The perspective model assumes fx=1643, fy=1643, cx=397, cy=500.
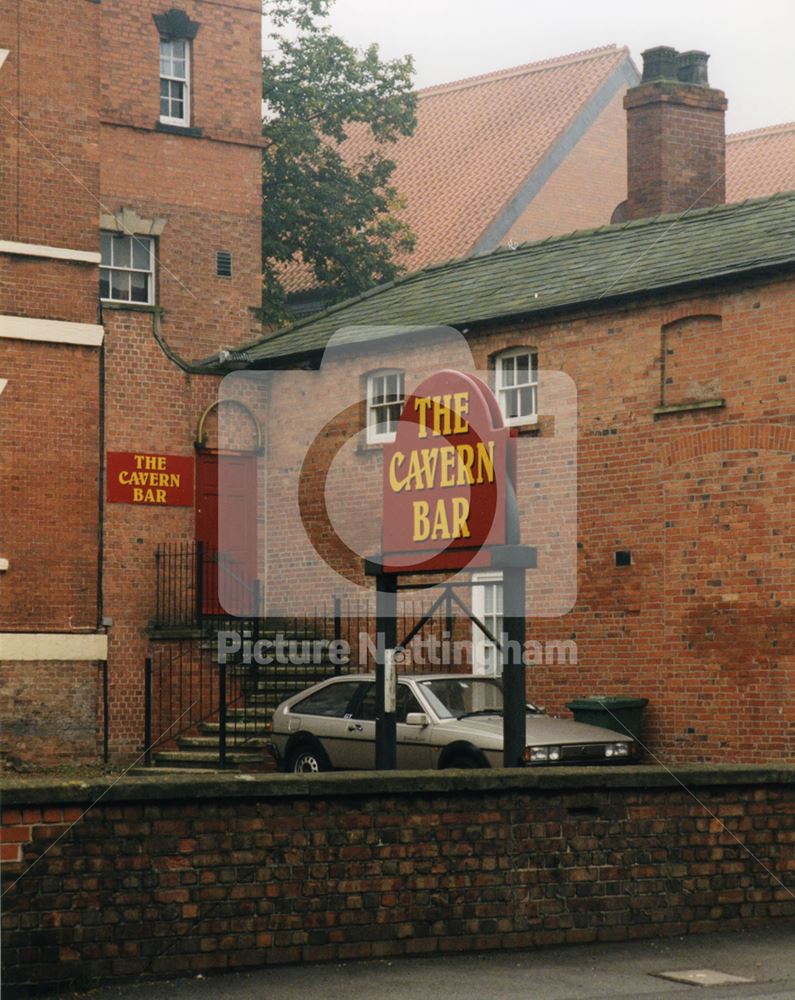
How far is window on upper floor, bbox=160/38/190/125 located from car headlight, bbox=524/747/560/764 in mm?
17358

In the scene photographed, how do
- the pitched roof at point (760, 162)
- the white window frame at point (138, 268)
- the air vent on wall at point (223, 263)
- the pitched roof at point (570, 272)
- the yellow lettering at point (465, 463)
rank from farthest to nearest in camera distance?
the pitched roof at point (760, 162)
the air vent on wall at point (223, 263)
the white window frame at point (138, 268)
the pitched roof at point (570, 272)
the yellow lettering at point (465, 463)

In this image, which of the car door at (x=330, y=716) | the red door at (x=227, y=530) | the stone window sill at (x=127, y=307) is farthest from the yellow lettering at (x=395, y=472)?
the stone window sill at (x=127, y=307)

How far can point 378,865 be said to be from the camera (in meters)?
9.60

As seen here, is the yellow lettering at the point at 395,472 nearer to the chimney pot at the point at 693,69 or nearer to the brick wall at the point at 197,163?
the brick wall at the point at 197,163

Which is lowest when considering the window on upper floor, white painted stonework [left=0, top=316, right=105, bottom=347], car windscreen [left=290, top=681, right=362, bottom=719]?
car windscreen [left=290, top=681, right=362, bottom=719]

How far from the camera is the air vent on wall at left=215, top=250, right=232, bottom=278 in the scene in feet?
98.5

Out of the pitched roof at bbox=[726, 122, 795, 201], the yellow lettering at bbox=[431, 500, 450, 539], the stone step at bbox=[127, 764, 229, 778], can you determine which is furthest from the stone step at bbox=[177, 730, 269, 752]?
the pitched roof at bbox=[726, 122, 795, 201]

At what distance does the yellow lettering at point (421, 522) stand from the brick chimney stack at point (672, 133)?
1726 centimetres

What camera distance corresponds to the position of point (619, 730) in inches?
774

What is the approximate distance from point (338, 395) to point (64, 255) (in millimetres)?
4526

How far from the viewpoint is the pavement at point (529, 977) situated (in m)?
8.76

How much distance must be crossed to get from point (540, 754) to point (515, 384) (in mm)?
7368

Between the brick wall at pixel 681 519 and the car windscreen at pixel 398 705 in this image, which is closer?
the car windscreen at pixel 398 705

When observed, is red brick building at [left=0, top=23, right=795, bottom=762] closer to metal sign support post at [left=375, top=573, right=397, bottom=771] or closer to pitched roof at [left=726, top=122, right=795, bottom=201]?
metal sign support post at [left=375, top=573, right=397, bottom=771]
